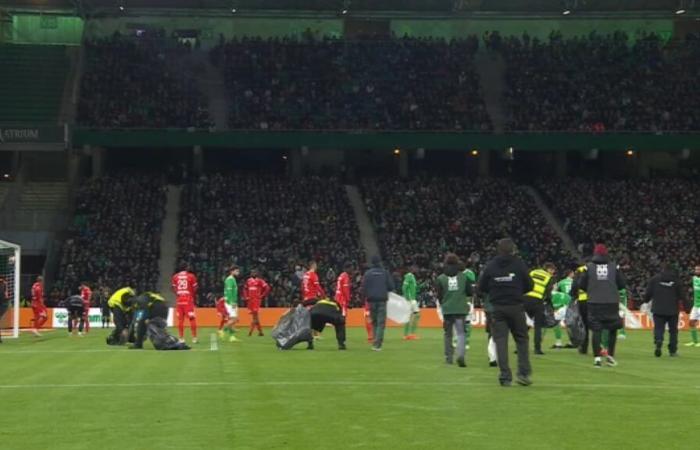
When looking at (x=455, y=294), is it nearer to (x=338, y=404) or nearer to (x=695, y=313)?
(x=338, y=404)

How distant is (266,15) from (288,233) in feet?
50.9

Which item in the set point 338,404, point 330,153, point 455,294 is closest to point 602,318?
point 455,294

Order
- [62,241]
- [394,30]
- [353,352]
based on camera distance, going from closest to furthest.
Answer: [353,352] < [62,241] < [394,30]

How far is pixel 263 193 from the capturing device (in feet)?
177

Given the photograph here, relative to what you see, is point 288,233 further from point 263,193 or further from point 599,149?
point 599,149

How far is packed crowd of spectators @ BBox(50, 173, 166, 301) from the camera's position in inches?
1821

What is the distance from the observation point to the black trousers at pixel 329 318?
83.3 feet

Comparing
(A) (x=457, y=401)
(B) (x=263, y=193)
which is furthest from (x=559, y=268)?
(A) (x=457, y=401)

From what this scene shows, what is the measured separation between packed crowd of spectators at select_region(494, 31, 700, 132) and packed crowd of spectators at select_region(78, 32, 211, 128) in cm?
1615

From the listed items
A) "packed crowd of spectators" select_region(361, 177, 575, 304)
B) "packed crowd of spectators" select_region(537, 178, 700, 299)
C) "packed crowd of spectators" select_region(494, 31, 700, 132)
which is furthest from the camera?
"packed crowd of spectators" select_region(494, 31, 700, 132)

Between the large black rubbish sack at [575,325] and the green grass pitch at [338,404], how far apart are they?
1958mm

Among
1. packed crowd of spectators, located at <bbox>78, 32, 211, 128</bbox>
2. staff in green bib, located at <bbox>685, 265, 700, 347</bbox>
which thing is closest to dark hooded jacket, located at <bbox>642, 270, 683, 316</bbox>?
staff in green bib, located at <bbox>685, 265, 700, 347</bbox>

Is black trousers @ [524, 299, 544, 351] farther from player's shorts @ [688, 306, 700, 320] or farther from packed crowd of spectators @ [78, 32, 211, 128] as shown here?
packed crowd of spectators @ [78, 32, 211, 128]

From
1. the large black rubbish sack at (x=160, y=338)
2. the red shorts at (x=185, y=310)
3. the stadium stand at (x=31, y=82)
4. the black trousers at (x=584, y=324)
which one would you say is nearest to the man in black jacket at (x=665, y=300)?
the black trousers at (x=584, y=324)
